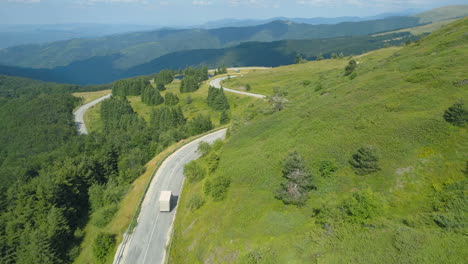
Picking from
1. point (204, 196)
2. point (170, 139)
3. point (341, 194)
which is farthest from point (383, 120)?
point (170, 139)

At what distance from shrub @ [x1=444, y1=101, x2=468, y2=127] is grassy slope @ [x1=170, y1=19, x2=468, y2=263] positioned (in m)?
0.72

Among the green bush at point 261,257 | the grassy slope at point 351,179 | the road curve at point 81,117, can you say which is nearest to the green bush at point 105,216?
the grassy slope at point 351,179

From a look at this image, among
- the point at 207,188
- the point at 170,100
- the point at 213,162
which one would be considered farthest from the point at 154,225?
the point at 170,100

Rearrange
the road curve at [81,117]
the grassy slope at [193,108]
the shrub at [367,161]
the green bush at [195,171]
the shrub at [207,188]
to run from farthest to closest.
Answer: the road curve at [81,117], the grassy slope at [193,108], the green bush at [195,171], the shrub at [207,188], the shrub at [367,161]

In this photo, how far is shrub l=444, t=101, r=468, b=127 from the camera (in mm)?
25734

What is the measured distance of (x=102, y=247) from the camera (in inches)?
1345

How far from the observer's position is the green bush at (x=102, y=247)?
33.8 meters

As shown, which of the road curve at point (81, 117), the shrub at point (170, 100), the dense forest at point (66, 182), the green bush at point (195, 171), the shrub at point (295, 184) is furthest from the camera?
the road curve at point (81, 117)

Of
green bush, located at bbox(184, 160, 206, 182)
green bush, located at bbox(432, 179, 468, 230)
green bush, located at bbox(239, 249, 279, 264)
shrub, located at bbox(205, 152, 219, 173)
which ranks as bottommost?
green bush, located at bbox(184, 160, 206, 182)

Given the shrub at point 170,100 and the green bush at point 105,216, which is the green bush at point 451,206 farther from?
the shrub at point 170,100

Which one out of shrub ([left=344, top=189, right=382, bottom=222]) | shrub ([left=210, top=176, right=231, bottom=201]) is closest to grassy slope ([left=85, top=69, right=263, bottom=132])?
shrub ([left=210, top=176, right=231, bottom=201])

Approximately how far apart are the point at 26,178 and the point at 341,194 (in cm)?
8294

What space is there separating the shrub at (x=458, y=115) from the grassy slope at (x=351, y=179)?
718 mm

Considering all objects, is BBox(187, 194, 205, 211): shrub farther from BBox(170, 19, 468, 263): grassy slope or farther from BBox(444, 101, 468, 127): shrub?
BBox(444, 101, 468, 127): shrub
